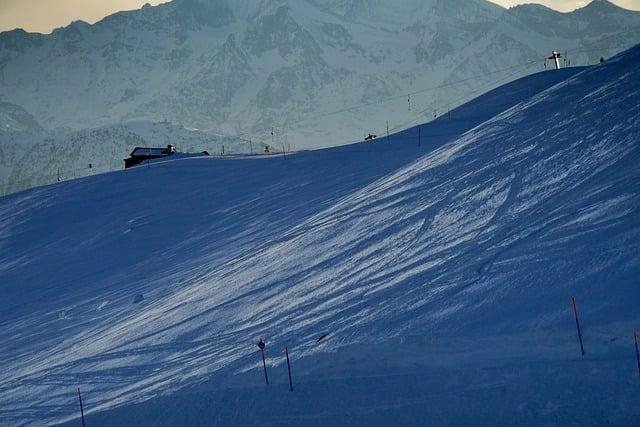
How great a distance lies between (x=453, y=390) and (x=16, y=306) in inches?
1016

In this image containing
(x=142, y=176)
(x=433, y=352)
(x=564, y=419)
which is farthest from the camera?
(x=142, y=176)

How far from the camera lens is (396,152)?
5188 centimetres

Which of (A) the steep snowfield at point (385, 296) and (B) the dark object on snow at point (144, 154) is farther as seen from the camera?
(B) the dark object on snow at point (144, 154)

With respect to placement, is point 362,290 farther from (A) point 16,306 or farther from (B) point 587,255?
(A) point 16,306

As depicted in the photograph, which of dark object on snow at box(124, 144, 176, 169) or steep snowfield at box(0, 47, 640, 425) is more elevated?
dark object on snow at box(124, 144, 176, 169)

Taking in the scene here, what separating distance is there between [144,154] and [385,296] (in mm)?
75075

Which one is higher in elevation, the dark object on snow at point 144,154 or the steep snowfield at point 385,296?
the dark object on snow at point 144,154

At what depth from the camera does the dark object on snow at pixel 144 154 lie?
297ft

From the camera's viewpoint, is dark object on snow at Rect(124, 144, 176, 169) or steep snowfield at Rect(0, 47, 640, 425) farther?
dark object on snow at Rect(124, 144, 176, 169)

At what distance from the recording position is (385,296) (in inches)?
899

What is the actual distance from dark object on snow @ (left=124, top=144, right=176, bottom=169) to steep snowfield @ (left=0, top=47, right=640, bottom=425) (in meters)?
44.2

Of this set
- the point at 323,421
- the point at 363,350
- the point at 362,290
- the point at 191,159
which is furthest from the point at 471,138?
the point at 191,159

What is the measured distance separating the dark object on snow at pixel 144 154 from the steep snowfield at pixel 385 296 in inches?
1739

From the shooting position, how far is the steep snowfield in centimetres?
1766
